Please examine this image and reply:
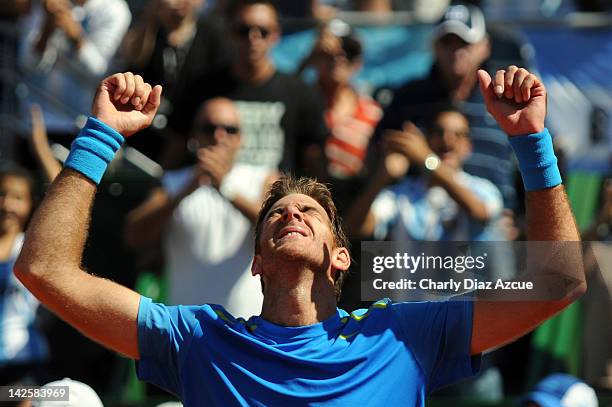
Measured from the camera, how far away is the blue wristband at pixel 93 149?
3.91m

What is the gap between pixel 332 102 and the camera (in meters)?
7.62

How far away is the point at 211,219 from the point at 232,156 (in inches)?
14.0

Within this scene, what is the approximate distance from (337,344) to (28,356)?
289cm

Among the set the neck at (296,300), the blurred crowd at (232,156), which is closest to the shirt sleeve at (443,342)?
the neck at (296,300)

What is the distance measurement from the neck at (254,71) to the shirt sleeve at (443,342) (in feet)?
10.8

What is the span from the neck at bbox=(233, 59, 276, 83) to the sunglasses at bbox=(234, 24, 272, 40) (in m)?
0.16

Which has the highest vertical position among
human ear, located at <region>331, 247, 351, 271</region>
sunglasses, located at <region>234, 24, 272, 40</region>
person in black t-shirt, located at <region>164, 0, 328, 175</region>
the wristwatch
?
sunglasses, located at <region>234, 24, 272, 40</region>

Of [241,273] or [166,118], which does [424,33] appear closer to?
[166,118]

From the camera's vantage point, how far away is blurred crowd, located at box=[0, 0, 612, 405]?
6320 mm

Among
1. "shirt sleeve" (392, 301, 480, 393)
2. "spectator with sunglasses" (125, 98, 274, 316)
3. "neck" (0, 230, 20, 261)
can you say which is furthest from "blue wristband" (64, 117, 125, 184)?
"neck" (0, 230, 20, 261)

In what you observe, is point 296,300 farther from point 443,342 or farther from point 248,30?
point 248,30

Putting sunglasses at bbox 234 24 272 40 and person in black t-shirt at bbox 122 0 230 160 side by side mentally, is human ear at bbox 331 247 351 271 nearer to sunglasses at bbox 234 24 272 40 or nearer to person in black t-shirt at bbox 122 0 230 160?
sunglasses at bbox 234 24 272 40

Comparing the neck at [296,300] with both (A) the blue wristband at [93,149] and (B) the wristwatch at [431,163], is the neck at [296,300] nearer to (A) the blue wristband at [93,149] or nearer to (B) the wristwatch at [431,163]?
(A) the blue wristband at [93,149]

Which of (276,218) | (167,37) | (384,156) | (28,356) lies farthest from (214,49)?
(276,218)
